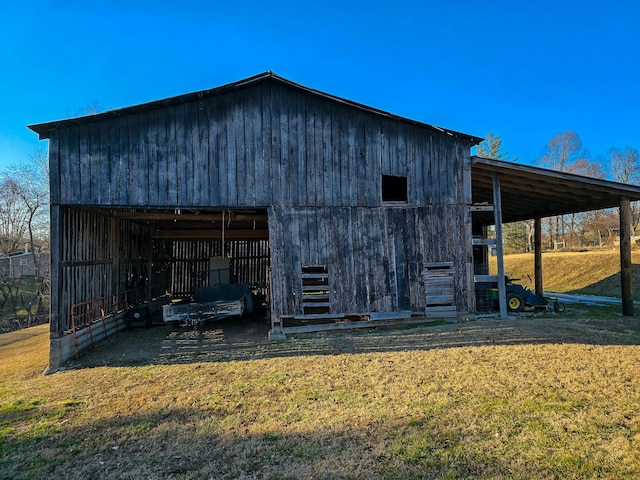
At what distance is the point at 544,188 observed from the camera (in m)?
11.5

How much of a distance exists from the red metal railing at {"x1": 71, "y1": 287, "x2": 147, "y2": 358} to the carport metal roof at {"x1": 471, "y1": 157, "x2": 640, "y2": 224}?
10443mm

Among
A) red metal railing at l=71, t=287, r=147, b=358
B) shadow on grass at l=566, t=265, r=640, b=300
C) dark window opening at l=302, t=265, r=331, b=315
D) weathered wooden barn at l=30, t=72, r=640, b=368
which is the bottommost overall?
shadow on grass at l=566, t=265, r=640, b=300

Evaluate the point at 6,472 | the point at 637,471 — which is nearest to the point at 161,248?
the point at 6,472

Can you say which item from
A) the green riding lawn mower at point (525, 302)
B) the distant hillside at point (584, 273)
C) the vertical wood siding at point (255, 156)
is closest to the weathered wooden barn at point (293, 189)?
the vertical wood siding at point (255, 156)

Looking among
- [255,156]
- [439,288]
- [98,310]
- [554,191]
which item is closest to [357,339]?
[439,288]

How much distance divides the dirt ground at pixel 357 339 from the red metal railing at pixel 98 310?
21.5 inches

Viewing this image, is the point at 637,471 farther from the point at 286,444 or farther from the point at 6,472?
the point at 6,472

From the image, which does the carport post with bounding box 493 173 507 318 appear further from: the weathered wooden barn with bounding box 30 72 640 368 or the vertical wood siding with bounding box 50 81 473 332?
the vertical wood siding with bounding box 50 81 473 332

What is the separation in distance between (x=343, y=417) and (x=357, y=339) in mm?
4317

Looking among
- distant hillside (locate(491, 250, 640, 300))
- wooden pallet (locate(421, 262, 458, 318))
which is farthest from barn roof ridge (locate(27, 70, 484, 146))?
distant hillside (locate(491, 250, 640, 300))

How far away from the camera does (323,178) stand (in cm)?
930

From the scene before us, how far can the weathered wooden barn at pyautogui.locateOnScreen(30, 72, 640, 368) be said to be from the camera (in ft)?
27.4

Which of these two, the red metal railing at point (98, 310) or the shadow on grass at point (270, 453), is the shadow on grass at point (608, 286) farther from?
the red metal railing at point (98, 310)

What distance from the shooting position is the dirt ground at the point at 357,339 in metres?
7.57
